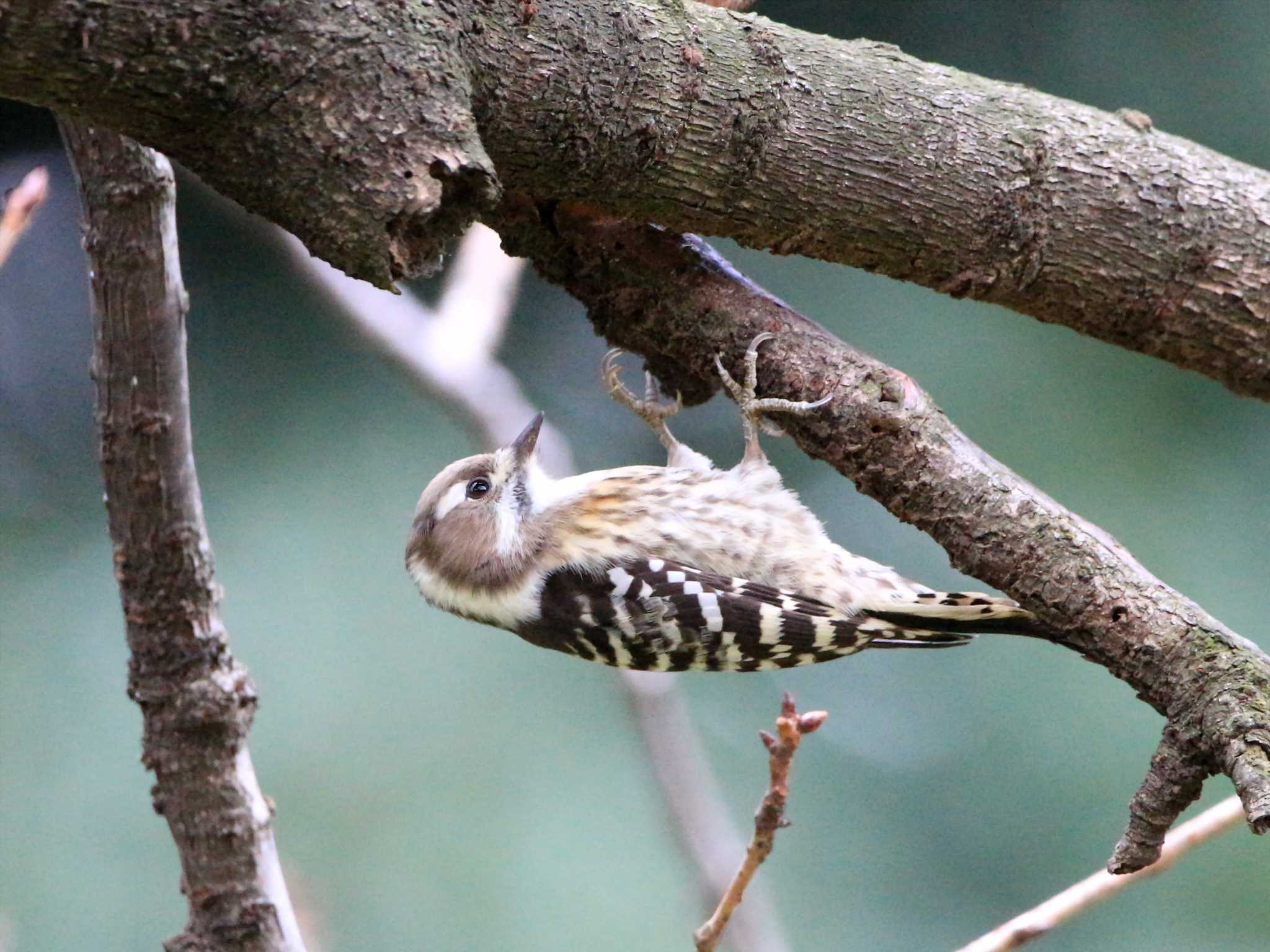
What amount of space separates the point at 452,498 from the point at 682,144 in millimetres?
1176

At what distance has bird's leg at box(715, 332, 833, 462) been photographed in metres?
2.01

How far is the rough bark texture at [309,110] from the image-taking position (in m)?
1.45

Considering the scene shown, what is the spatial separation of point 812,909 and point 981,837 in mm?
733

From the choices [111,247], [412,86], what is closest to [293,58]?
[412,86]

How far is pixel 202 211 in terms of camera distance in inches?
204

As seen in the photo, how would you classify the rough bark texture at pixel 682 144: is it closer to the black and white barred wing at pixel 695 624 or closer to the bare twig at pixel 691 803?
the black and white barred wing at pixel 695 624

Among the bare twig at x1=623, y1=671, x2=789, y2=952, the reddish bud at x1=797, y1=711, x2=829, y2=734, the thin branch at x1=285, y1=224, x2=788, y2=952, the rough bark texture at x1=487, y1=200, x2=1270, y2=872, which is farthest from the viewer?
the thin branch at x1=285, y1=224, x2=788, y2=952

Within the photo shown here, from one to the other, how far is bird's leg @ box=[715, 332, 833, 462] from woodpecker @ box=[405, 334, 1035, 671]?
0.90 feet

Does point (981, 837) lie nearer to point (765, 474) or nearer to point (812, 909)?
point (812, 909)

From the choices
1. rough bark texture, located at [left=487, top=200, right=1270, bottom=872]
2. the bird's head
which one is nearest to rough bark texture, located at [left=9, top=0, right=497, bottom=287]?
rough bark texture, located at [left=487, top=200, right=1270, bottom=872]

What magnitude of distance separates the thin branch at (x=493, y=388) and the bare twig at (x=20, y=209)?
1.19 m

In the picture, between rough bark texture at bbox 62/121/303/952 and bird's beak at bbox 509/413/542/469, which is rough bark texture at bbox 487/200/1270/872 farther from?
rough bark texture at bbox 62/121/303/952

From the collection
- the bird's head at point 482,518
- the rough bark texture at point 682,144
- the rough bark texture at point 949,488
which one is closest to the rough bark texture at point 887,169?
the rough bark texture at point 682,144

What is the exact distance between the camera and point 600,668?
5254 millimetres
